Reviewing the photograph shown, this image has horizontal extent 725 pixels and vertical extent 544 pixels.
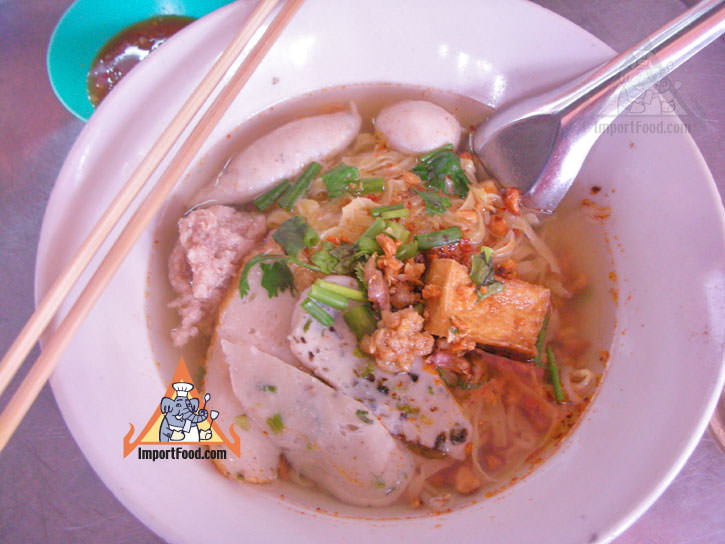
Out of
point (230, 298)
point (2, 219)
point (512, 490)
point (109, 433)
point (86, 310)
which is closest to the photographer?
point (86, 310)

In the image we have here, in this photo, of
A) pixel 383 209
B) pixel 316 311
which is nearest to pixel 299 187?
pixel 383 209

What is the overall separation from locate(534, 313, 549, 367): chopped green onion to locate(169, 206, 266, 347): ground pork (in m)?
1.18

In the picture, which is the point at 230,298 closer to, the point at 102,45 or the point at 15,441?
the point at 15,441

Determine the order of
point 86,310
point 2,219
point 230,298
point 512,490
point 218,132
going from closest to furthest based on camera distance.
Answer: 1. point 86,310
2. point 512,490
3. point 230,298
4. point 218,132
5. point 2,219

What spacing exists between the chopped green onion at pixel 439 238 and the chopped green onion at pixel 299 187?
536mm

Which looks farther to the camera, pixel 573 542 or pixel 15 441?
pixel 15 441

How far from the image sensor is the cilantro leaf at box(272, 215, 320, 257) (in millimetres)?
1821

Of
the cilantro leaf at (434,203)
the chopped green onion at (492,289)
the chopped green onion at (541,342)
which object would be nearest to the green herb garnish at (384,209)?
the cilantro leaf at (434,203)

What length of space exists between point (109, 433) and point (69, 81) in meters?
1.71

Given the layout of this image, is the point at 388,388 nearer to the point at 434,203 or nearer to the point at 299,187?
the point at 434,203

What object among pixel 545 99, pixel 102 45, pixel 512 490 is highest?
pixel 545 99

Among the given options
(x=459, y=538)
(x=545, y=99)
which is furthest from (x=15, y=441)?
(x=545, y=99)

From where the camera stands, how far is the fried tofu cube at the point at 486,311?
1.67 metres

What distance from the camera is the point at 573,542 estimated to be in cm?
137
